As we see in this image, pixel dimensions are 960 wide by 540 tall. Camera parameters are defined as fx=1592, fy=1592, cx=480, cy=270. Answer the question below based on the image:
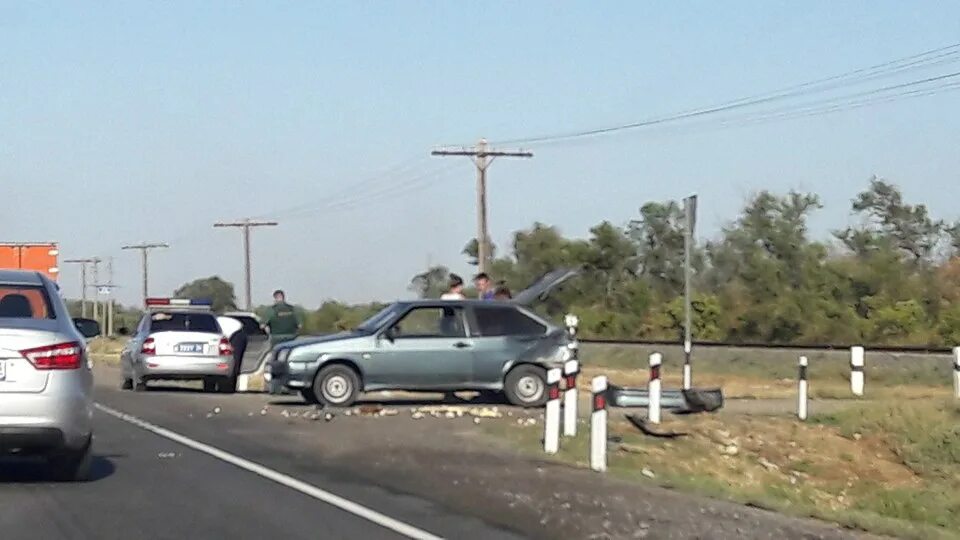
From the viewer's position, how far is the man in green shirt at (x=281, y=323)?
29.4 meters

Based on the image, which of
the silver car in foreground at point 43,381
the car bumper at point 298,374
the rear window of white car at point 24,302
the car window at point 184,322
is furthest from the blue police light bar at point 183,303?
the silver car in foreground at point 43,381

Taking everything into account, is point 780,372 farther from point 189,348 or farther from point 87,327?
point 87,327

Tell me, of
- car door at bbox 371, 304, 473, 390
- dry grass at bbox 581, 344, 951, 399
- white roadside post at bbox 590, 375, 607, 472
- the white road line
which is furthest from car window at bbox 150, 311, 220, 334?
white roadside post at bbox 590, 375, 607, 472

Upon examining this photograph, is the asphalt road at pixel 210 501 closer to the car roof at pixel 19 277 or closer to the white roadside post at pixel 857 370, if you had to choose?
the car roof at pixel 19 277

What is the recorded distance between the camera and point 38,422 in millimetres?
12227

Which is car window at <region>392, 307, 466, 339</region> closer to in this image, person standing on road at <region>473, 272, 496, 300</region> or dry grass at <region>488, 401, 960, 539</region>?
person standing on road at <region>473, 272, 496, 300</region>

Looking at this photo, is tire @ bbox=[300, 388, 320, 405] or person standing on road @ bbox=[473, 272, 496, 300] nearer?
tire @ bbox=[300, 388, 320, 405]

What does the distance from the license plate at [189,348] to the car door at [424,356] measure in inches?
251

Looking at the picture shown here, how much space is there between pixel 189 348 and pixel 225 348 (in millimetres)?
642

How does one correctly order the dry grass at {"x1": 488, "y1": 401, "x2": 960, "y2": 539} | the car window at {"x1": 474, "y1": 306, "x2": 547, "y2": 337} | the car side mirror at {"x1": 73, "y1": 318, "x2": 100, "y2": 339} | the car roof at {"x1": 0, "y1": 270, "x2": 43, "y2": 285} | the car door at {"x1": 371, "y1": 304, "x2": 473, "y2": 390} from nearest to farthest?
the car roof at {"x1": 0, "y1": 270, "x2": 43, "y2": 285} → the car side mirror at {"x1": 73, "y1": 318, "x2": 100, "y2": 339} → the dry grass at {"x1": 488, "y1": 401, "x2": 960, "y2": 539} → the car door at {"x1": 371, "y1": 304, "x2": 473, "y2": 390} → the car window at {"x1": 474, "y1": 306, "x2": 547, "y2": 337}

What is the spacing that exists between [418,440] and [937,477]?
701 cm

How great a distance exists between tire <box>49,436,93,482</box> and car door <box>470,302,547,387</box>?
393 inches

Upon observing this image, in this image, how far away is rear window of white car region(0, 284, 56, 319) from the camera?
12.8 m

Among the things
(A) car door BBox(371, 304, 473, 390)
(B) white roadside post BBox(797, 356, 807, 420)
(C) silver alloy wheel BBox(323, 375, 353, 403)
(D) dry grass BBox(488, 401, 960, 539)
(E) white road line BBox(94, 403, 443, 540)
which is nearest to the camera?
(E) white road line BBox(94, 403, 443, 540)
